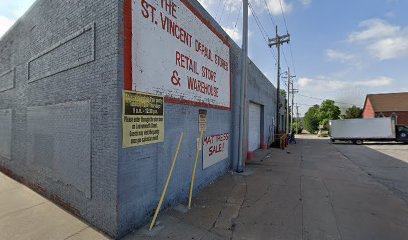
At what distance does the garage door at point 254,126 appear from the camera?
14.9 metres

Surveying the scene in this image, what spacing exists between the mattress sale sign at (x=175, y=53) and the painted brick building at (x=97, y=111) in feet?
0.11

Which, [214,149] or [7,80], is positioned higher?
[7,80]

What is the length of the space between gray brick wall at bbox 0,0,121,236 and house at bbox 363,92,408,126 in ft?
154

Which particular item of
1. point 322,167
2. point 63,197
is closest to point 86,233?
point 63,197

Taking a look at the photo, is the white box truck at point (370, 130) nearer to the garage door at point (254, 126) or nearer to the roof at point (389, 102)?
the garage door at point (254, 126)

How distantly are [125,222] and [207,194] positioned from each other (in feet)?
9.32

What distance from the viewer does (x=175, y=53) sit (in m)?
5.69

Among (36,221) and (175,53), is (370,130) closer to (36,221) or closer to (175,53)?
(175,53)

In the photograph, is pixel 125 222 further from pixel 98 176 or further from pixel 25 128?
pixel 25 128

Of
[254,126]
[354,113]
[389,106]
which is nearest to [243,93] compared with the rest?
[254,126]

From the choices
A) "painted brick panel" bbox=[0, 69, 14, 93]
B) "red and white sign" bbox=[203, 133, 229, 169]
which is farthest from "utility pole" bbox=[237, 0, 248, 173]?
"painted brick panel" bbox=[0, 69, 14, 93]

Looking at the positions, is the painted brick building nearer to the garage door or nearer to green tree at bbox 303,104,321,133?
the garage door

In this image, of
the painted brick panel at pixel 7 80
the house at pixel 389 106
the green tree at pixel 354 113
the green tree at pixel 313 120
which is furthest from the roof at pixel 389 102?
the painted brick panel at pixel 7 80

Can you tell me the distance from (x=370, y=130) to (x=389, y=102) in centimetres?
2382
